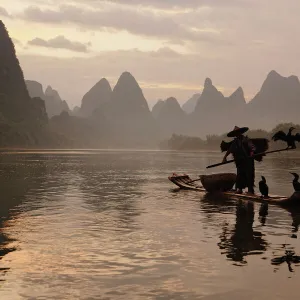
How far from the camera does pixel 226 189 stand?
20.8m

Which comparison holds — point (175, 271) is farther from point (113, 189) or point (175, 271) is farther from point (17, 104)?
point (17, 104)

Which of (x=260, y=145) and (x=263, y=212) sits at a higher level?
(x=260, y=145)

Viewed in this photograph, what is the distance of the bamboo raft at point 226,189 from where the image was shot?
15891mm

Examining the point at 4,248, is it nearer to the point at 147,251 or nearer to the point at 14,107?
the point at 147,251

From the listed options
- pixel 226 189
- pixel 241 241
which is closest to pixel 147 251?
pixel 241 241

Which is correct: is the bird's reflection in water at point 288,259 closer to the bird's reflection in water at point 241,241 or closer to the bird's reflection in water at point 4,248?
the bird's reflection in water at point 241,241

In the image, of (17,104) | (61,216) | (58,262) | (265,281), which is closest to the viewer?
(265,281)

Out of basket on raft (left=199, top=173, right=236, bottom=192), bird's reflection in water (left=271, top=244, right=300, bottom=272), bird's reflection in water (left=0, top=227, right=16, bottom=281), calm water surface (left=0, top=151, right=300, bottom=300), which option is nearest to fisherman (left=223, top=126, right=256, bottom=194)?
calm water surface (left=0, top=151, right=300, bottom=300)

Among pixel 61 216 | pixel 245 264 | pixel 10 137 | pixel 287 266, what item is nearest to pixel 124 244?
pixel 245 264

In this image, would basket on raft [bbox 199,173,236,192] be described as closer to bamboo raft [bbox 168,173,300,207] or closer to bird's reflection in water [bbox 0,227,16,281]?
bamboo raft [bbox 168,173,300,207]

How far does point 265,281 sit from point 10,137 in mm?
154305

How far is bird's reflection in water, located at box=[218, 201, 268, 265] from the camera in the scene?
9.14m

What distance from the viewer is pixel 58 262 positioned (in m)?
8.52

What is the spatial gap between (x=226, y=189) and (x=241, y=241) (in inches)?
412
